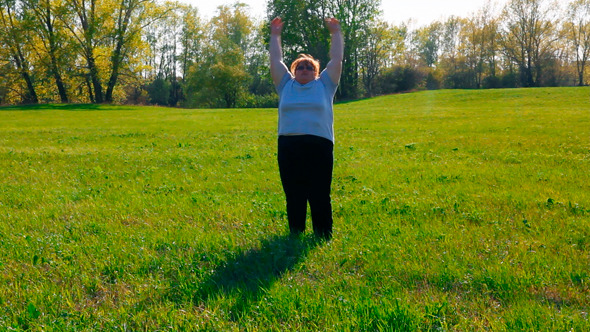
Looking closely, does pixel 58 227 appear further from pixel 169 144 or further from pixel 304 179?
pixel 169 144

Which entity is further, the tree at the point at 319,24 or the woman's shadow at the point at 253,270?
the tree at the point at 319,24

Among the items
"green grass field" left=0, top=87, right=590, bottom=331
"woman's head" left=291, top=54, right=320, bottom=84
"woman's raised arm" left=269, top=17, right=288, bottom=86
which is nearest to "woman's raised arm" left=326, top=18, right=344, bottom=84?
"woman's head" left=291, top=54, right=320, bottom=84

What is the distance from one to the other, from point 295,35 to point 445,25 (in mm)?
50869

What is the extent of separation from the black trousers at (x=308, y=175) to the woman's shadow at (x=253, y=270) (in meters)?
0.30

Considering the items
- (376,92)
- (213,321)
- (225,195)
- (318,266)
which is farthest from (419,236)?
(376,92)

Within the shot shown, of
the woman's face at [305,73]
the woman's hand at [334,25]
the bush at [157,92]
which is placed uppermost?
the bush at [157,92]

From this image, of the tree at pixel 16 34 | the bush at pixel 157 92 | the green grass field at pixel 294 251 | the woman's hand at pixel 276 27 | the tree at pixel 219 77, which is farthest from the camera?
the bush at pixel 157 92

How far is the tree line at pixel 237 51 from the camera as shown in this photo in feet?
166

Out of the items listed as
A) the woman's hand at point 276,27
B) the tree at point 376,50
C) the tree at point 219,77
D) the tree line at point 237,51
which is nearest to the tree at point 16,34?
the tree line at point 237,51

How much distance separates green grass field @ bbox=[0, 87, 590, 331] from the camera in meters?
3.49

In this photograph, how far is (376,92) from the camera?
227 feet

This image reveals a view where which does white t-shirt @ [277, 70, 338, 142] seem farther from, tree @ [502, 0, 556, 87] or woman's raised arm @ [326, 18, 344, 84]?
tree @ [502, 0, 556, 87]

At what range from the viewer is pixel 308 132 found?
16.3 ft

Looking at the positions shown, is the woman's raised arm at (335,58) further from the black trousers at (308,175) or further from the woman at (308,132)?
the black trousers at (308,175)
